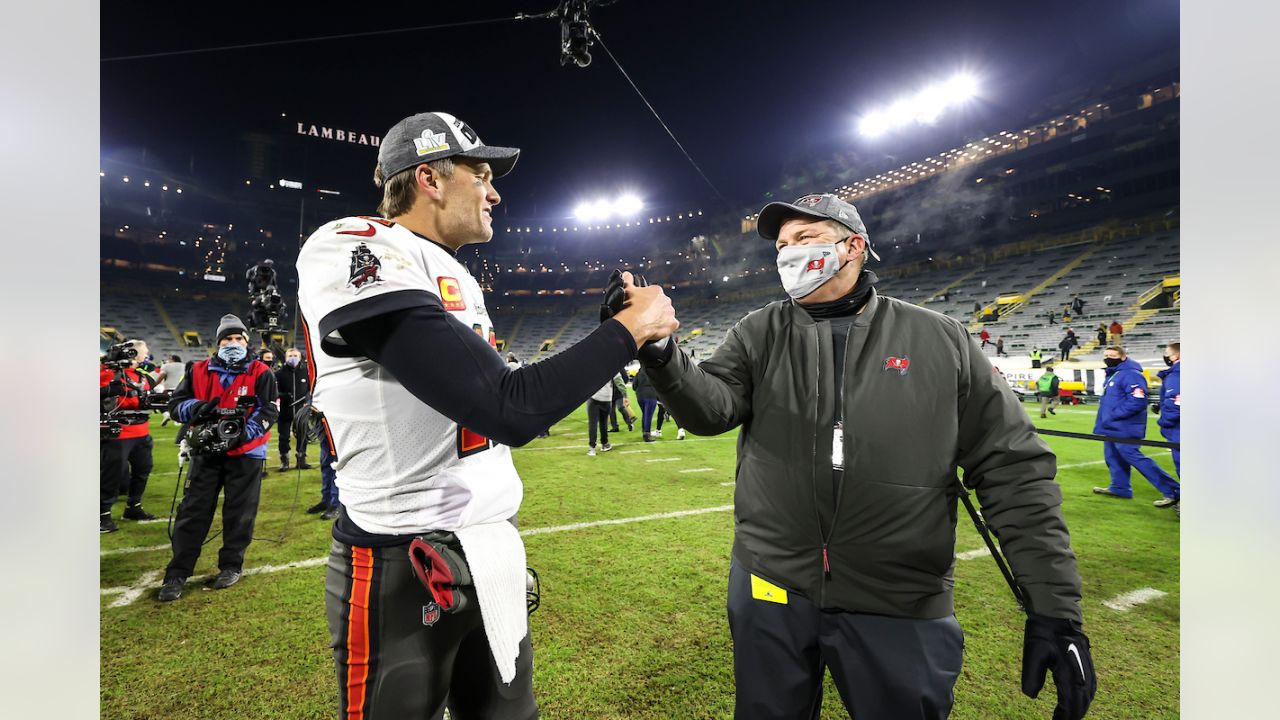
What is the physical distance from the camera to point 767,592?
6.10 ft

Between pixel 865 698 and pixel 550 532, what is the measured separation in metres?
4.27

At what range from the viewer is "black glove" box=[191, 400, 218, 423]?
4434mm

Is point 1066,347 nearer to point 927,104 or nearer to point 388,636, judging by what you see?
point 927,104

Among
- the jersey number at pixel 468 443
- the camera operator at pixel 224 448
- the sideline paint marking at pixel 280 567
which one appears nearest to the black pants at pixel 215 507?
the camera operator at pixel 224 448

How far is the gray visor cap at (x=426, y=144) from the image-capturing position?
1.50 meters

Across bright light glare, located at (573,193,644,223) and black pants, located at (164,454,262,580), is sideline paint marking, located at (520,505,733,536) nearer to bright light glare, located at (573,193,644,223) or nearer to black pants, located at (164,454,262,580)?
black pants, located at (164,454,262,580)

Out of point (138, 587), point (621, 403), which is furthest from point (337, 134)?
point (138, 587)

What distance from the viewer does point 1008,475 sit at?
175 cm

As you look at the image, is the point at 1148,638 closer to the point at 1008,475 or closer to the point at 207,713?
the point at 1008,475

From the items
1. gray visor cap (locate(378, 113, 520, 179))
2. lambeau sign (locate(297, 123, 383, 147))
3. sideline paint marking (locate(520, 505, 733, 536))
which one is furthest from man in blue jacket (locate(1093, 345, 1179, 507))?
lambeau sign (locate(297, 123, 383, 147))

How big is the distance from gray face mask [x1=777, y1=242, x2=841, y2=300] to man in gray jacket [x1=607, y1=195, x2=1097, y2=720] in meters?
0.13

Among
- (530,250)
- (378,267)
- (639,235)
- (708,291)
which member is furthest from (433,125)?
(530,250)

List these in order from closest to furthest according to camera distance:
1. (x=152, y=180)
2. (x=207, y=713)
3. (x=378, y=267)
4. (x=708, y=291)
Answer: (x=378, y=267) < (x=207, y=713) < (x=152, y=180) < (x=708, y=291)

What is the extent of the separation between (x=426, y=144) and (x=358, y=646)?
4.34ft
